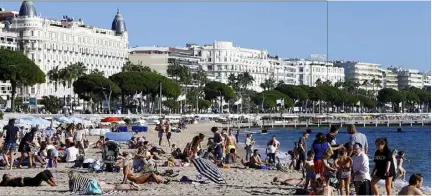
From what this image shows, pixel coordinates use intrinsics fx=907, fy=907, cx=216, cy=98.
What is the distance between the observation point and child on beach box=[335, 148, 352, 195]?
14577 mm

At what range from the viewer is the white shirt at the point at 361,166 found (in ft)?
45.8

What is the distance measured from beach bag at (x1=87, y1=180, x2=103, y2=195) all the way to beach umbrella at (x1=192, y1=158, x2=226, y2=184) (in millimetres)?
2642

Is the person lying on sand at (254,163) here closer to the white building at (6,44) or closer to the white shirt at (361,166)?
the white shirt at (361,166)

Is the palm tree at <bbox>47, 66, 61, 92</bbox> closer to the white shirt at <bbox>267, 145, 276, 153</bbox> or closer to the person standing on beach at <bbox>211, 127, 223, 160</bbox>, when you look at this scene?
the white shirt at <bbox>267, 145, 276, 153</bbox>

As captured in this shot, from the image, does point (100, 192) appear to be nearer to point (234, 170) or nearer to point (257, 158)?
point (234, 170)

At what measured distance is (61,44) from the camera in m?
122

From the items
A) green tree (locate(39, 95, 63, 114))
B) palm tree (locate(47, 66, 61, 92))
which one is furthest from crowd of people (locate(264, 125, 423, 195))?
palm tree (locate(47, 66, 61, 92))

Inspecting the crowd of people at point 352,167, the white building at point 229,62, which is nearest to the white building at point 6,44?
the white building at point 229,62

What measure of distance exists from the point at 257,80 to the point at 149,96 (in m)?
73.9

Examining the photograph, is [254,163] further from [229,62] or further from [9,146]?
[229,62]

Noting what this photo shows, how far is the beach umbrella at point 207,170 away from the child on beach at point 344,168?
3.60m

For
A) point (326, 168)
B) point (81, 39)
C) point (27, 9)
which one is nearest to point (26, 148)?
point (326, 168)

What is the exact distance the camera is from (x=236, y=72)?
181750 millimetres

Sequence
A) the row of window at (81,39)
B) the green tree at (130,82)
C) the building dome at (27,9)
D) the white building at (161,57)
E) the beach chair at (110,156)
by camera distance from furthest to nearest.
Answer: the white building at (161,57), the building dome at (27,9), the row of window at (81,39), the green tree at (130,82), the beach chair at (110,156)
